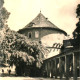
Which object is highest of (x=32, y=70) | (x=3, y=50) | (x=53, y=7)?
(x=53, y=7)

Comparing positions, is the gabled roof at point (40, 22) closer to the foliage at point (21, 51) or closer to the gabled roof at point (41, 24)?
the gabled roof at point (41, 24)

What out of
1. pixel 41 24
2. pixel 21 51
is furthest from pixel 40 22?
pixel 21 51

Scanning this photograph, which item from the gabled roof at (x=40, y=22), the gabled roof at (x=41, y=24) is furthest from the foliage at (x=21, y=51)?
the gabled roof at (x=40, y=22)

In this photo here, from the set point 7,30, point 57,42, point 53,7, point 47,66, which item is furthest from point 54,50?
point 53,7

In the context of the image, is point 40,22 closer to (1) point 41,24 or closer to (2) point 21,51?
(1) point 41,24

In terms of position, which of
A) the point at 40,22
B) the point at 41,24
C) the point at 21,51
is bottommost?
the point at 21,51

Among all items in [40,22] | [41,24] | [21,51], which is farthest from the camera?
[40,22]

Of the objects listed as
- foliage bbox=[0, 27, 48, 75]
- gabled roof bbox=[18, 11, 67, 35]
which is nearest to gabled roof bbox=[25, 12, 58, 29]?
gabled roof bbox=[18, 11, 67, 35]

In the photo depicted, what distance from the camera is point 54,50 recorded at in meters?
43.5

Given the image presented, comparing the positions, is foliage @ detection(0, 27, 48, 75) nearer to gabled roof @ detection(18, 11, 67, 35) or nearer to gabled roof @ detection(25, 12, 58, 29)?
gabled roof @ detection(18, 11, 67, 35)

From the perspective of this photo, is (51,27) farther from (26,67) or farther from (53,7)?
(53,7)

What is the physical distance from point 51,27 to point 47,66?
34.2ft

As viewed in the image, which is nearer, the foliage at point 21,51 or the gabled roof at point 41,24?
the foliage at point 21,51

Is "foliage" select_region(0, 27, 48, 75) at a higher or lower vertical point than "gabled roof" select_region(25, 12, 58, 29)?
lower
